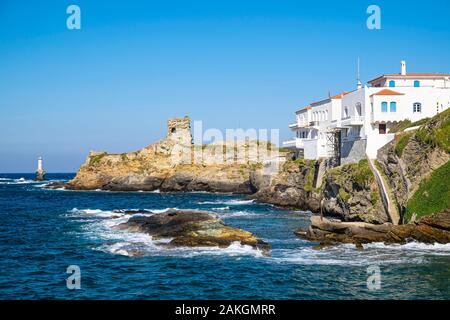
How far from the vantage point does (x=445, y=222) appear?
36656 millimetres

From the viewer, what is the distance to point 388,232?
37375mm

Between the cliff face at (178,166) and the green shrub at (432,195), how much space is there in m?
61.9

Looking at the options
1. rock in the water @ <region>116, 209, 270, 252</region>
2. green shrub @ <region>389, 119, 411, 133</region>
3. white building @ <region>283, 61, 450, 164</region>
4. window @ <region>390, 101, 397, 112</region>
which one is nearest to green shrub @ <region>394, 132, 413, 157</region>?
white building @ <region>283, 61, 450, 164</region>

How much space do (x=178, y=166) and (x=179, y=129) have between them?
1239 cm

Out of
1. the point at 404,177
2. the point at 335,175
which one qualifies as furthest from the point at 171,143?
the point at 404,177

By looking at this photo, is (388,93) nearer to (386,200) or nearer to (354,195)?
(354,195)

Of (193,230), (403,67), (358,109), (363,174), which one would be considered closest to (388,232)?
(363,174)

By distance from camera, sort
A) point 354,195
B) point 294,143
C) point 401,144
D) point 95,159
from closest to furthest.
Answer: point 401,144 → point 354,195 → point 294,143 → point 95,159

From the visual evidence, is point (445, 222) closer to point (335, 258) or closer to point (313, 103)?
point (335, 258)

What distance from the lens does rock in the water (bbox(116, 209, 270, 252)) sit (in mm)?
36031

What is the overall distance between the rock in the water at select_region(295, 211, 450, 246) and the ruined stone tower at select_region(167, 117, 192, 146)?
8429 centimetres

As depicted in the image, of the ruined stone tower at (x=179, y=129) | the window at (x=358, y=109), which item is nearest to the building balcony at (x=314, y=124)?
the window at (x=358, y=109)

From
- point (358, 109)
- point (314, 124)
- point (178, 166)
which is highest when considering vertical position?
point (358, 109)

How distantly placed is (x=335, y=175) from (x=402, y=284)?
27.9 metres
